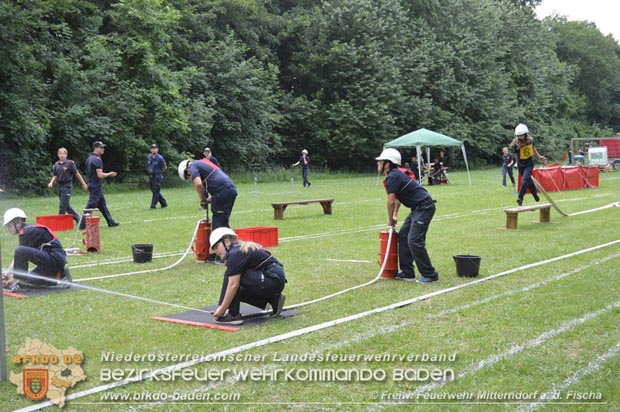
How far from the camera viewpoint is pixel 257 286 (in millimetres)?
7918

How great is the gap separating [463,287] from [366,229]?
7.33 m

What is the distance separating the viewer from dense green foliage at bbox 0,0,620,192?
109 feet

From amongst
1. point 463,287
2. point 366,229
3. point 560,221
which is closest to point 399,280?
point 463,287

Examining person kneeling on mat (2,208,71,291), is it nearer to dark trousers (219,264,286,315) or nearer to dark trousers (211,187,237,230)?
dark trousers (211,187,237,230)

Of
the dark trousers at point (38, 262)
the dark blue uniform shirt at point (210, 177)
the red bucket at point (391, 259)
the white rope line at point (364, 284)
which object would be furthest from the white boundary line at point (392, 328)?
the dark blue uniform shirt at point (210, 177)

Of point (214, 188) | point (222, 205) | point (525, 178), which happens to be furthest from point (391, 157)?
point (525, 178)

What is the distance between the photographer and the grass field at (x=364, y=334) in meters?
5.66

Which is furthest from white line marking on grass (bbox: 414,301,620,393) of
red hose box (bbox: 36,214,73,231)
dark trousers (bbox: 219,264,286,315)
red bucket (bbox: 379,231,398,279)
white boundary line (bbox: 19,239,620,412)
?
red hose box (bbox: 36,214,73,231)

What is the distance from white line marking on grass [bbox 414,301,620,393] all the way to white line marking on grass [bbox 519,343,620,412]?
0.62 meters

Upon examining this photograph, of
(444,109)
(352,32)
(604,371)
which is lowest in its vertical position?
(604,371)

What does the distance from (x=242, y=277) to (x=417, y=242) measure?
126 inches

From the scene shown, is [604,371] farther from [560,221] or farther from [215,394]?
[560,221]

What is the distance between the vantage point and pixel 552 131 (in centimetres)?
7044

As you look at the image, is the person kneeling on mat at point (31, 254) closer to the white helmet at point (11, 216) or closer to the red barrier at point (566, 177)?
the white helmet at point (11, 216)
